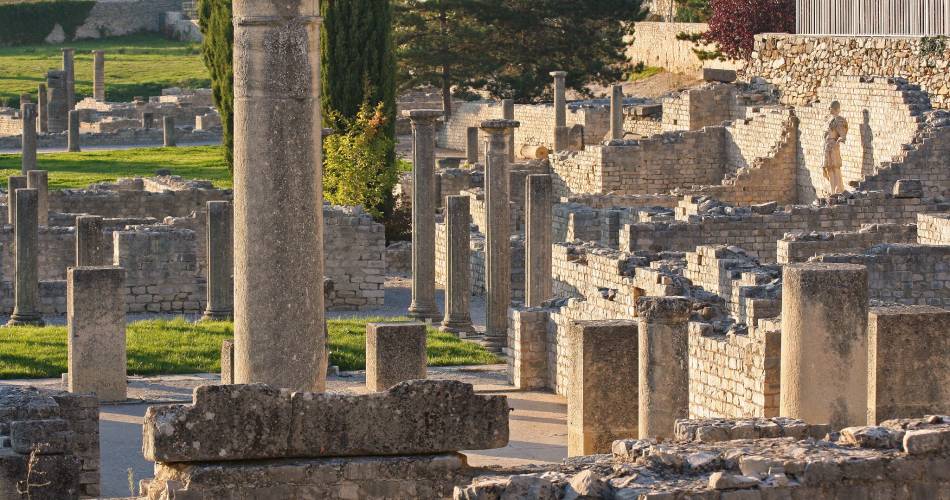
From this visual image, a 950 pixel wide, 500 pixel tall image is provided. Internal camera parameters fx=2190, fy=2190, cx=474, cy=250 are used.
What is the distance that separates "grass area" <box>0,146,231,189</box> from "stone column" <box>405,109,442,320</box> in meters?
16.2

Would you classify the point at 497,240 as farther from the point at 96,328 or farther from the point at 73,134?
the point at 73,134

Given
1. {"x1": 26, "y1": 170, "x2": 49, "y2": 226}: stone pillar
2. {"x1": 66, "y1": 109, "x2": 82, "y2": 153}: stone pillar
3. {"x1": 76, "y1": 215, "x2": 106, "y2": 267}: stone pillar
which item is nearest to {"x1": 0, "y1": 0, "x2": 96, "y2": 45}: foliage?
{"x1": 66, "y1": 109, "x2": 82, "y2": 153}: stone pillar

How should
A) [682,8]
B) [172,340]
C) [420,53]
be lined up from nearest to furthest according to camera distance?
1. [172,340]
2. [420,53]
3. [682,8]

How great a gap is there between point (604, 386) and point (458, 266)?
9612 millimetres

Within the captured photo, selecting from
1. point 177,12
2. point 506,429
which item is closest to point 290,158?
point 506,429

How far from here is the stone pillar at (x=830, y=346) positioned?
487 inches

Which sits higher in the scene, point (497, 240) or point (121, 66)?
point (121, 66)

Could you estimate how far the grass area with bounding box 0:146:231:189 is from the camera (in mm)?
43347

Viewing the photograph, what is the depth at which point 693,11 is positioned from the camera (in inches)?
2391

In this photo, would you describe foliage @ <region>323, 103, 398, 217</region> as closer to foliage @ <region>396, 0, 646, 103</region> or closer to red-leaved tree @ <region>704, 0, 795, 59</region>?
red-leaved tree @ <region>704, 0, 795, 59</region>

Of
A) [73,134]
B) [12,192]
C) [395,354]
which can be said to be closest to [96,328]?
[395,354]

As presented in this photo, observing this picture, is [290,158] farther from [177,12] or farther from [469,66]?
[177,12]

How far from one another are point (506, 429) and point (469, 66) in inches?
1649

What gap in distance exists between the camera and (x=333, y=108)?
3700 cm
